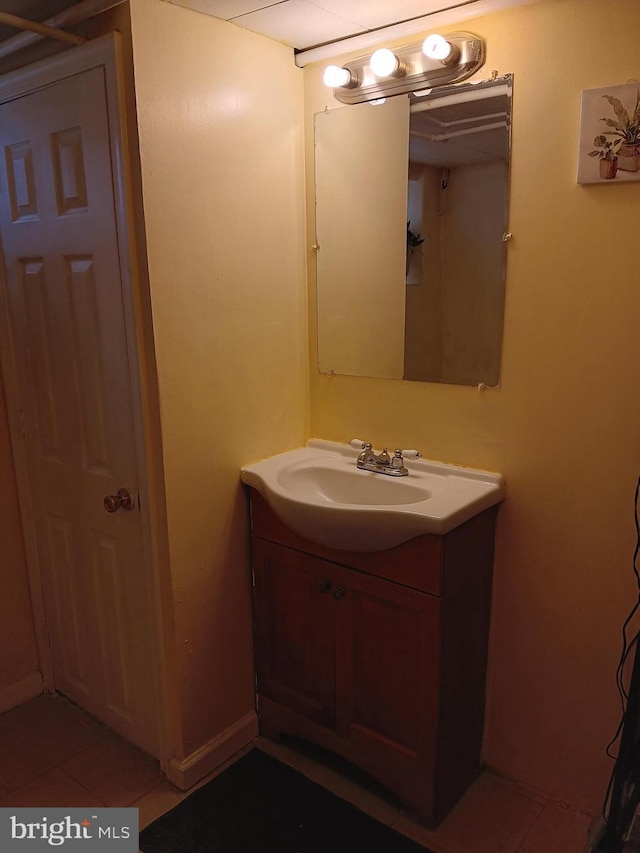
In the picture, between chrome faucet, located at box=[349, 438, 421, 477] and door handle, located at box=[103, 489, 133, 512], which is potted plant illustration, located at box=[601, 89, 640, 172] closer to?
chrome faucet, located at box=[349, 438, 421, 477]

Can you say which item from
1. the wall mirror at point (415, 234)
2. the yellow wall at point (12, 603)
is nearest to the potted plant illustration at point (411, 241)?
the wall mirror at point (415, 234)

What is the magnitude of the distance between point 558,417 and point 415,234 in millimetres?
661

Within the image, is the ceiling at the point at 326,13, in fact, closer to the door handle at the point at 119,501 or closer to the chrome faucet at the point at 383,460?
the chrome faucet at the point at 383,460

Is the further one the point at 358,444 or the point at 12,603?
the point at 12,603

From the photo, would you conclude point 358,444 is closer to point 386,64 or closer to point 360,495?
point 360,495

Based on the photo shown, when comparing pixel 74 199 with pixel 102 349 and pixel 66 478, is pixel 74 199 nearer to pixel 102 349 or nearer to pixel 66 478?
pixel 102 349

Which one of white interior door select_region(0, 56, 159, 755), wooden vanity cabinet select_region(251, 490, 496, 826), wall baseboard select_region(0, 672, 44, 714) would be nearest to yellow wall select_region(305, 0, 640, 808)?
wooden vanity cabinet select_region(251, 490, 496, 826)

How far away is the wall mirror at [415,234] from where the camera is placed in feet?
5.53

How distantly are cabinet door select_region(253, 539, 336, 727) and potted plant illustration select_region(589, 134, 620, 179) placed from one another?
4.02ft

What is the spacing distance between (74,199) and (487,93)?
1.12m

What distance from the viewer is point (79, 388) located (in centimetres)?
189

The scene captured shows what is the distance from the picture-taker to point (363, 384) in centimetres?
203

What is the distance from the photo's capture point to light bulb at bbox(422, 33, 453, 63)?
62.3 inches

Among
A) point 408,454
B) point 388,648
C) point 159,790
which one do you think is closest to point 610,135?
point 408,454
